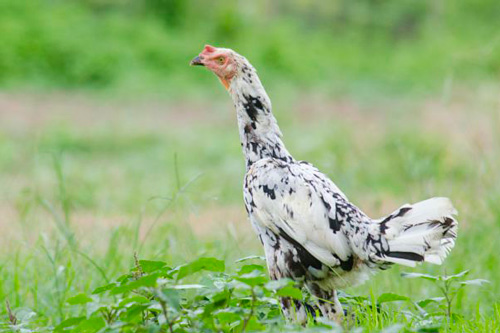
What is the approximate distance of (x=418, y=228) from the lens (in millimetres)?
3145

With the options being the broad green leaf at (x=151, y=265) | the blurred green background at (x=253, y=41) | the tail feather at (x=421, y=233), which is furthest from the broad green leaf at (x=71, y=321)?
the blurred green background at (x=253, y=41)

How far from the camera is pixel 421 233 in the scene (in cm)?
311

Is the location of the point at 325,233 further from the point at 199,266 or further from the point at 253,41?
the point at 253,41

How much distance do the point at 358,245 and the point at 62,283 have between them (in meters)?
1.44

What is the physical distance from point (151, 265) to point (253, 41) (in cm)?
1510

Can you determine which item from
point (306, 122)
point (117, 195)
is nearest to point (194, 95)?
point (306, 122)

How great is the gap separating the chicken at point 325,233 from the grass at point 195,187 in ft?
0.56

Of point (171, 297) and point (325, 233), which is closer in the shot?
point (171, 297)

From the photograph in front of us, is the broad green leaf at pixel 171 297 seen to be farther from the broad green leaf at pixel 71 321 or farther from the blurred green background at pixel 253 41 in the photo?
the blurred green background at pixel 253 41

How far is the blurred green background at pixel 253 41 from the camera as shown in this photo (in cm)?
1482

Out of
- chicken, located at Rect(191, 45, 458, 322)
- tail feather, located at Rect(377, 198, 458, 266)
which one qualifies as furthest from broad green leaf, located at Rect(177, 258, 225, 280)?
tail feather, located at Rect(377, 198, 458, 266)

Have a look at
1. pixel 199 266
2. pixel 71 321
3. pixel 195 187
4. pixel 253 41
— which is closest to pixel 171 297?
pixel 199 266

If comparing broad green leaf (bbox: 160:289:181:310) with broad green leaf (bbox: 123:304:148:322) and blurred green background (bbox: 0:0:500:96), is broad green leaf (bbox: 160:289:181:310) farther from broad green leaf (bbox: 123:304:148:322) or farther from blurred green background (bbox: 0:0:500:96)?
blurred green background (bbox: 0:0:500:96)

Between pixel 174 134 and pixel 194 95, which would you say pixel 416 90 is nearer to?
pixel 194 95
